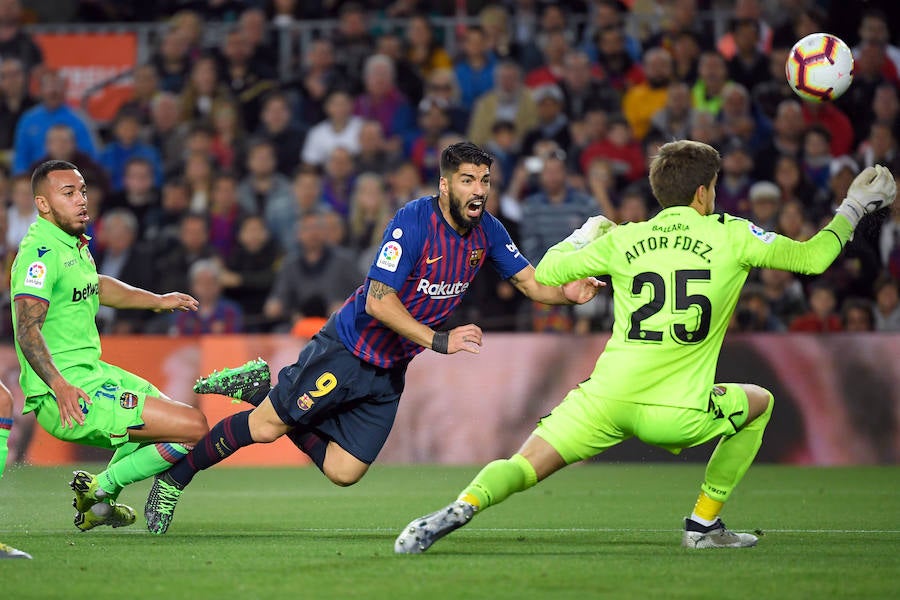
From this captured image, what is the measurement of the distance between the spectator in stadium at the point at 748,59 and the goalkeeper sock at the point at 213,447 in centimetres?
909

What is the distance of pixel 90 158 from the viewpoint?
52.3 ft

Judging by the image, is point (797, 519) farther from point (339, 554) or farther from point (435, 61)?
point (435, 61)

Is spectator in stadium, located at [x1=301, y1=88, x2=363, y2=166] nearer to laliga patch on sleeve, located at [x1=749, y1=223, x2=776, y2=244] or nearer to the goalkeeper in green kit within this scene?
the goalkeeper in green kit

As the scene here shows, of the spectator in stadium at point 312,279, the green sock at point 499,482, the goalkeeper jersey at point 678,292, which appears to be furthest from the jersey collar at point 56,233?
the spectator in stadium at point 312,279

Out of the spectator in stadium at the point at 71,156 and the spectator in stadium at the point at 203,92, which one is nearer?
the spectator in stadium at the point at 71,156

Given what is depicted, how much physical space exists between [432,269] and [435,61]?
9.36 metres

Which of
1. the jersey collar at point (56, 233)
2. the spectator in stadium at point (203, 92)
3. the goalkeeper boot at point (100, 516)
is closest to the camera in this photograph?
the jersey collar at point (56, 233)

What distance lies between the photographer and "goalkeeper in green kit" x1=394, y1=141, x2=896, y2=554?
6.70 metres

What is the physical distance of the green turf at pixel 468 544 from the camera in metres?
5.71

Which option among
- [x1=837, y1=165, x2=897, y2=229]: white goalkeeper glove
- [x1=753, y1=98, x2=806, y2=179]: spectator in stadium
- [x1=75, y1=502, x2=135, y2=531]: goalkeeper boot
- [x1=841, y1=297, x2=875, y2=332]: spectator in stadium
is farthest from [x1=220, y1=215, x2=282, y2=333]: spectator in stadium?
[x1=837, y1=165, x2=897, y2=229]: white goalkeeper glove

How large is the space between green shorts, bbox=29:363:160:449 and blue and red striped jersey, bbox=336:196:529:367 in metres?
1.27

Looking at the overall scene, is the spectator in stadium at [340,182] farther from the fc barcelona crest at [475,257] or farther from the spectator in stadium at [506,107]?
the fc barcelona crest at [475,257]

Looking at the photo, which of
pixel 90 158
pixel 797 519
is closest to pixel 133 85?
pixel 90 158

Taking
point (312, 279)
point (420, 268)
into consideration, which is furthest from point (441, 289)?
point (312, 279)
